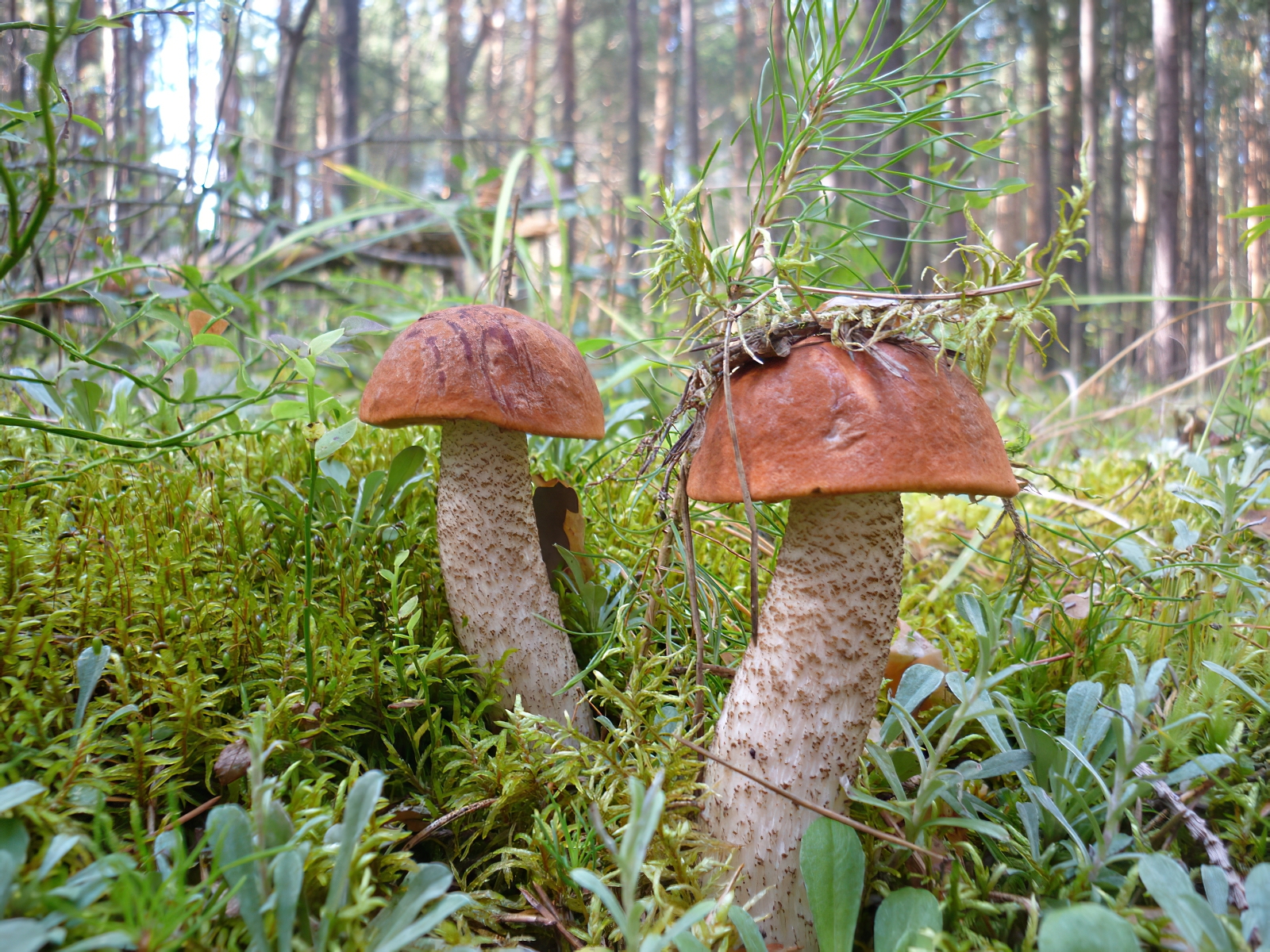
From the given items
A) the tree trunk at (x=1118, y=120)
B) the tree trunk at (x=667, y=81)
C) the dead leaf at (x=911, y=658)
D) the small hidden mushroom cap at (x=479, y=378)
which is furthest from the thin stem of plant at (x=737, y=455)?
the tree trunk at (x=1118, y=120)

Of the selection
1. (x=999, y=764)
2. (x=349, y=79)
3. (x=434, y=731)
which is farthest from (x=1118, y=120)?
(x=434, y=731)

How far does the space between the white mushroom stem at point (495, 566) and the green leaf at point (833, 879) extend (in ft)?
1.87

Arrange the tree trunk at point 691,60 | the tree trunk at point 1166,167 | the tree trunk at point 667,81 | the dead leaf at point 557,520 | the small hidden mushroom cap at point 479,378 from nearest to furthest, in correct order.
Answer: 1. the small hidden mushroom cap at point 479,378
2. the dead leaf at point 557,520
3. the tree trunk at point 1166,167
4. the tree trunk at point 691,60
5. the tree trunk at point 667,81

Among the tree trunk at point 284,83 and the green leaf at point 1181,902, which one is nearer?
the green leaf at point 1181,902

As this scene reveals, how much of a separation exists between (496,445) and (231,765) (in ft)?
2.45

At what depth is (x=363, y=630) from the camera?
1.46 meters

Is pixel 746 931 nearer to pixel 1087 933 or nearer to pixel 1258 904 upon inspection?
pixel 1087 933

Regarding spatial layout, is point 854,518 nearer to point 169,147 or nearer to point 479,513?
point 479,513

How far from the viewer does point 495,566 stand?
1.50 m

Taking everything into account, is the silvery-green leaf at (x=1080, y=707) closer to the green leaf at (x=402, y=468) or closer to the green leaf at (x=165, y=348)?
the green leaf at (x=402, y=468)

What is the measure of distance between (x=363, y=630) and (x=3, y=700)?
1.85 ft

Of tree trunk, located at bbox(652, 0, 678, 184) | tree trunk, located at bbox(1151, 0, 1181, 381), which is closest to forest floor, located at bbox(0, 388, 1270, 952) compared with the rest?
tree trunk, located at bbox(1151, 0, 1181, 381)

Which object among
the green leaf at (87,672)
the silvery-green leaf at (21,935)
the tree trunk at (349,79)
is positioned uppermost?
the tree trunk at (349,79)

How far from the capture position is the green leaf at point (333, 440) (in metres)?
1.21
